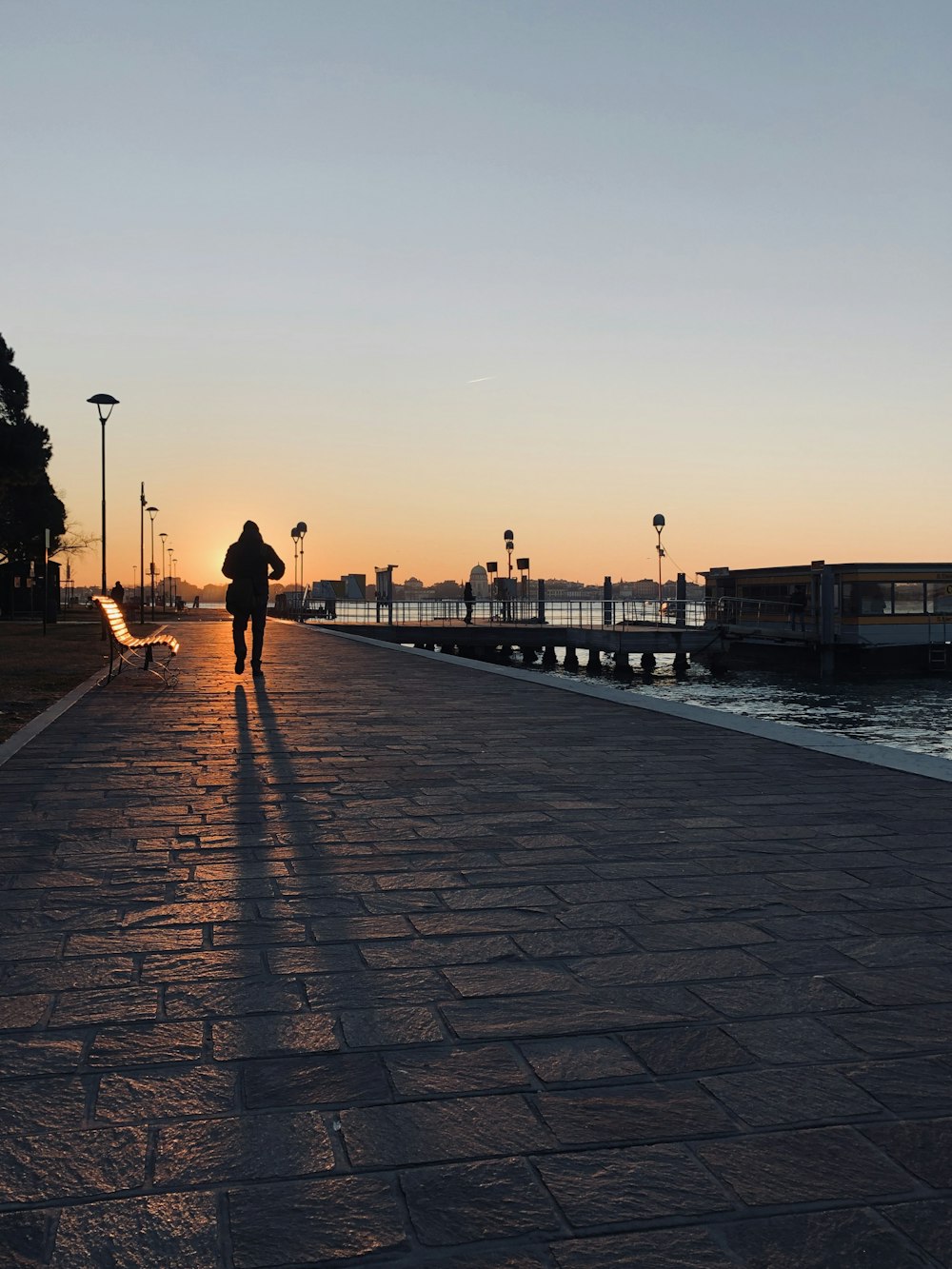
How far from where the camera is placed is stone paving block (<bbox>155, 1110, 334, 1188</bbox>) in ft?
7.03

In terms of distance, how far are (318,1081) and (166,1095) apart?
32 cm

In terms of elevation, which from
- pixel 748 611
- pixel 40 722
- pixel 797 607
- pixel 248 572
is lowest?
pixel 40 722

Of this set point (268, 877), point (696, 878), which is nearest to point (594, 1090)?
point (696, 878)

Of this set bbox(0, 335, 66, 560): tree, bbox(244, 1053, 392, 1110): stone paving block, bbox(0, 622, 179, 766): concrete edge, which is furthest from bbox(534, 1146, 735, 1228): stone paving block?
bbox(0, 335, 66, 560): tree

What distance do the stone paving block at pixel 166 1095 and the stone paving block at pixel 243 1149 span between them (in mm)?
62

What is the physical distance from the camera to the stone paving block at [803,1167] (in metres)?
2.06

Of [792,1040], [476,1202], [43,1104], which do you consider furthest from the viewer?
[792,1040]

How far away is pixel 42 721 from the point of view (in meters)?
9.61

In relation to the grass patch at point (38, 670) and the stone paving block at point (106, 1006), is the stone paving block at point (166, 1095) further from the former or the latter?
the grass patch at point (38, 670)

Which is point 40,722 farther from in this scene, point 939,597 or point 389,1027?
point 939,597

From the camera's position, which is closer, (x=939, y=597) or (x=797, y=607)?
(x=939, y=597)

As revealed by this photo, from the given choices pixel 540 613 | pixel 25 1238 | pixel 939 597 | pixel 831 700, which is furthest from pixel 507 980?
pixel 540 613

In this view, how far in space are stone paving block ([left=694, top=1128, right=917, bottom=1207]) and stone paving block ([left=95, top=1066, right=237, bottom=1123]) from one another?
39.5 inches

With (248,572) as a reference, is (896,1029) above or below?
below
